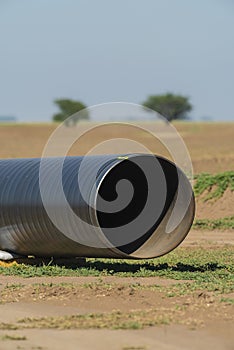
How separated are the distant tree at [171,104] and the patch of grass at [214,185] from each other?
82.7 metres

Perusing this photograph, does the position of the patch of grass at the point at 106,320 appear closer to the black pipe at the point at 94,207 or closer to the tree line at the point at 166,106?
the black pipe at the point at 94,207

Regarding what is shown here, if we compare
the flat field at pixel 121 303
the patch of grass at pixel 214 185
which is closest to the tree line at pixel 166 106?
the patch of grass at pixel 214 185

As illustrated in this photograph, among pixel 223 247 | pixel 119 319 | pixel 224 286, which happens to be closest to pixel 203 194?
pixel 223 247

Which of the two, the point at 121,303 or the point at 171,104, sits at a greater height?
the point at 171,104

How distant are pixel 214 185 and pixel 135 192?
481 inches

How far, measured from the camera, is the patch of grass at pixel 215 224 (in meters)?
23.8

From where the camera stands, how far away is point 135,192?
15.8 metres

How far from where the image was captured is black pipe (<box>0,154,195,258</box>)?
44.4 feet

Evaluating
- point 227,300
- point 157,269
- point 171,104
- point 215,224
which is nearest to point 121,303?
point 227,300

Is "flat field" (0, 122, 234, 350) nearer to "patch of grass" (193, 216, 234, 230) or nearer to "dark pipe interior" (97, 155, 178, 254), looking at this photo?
"dark pipe interior" (97, 155, 178, 254)

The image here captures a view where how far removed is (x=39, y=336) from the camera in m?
9.45

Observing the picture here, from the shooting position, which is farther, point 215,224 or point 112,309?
point 215,224

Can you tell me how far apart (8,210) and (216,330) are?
5677 millimetres

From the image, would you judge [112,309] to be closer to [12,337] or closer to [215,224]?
[12,337]
